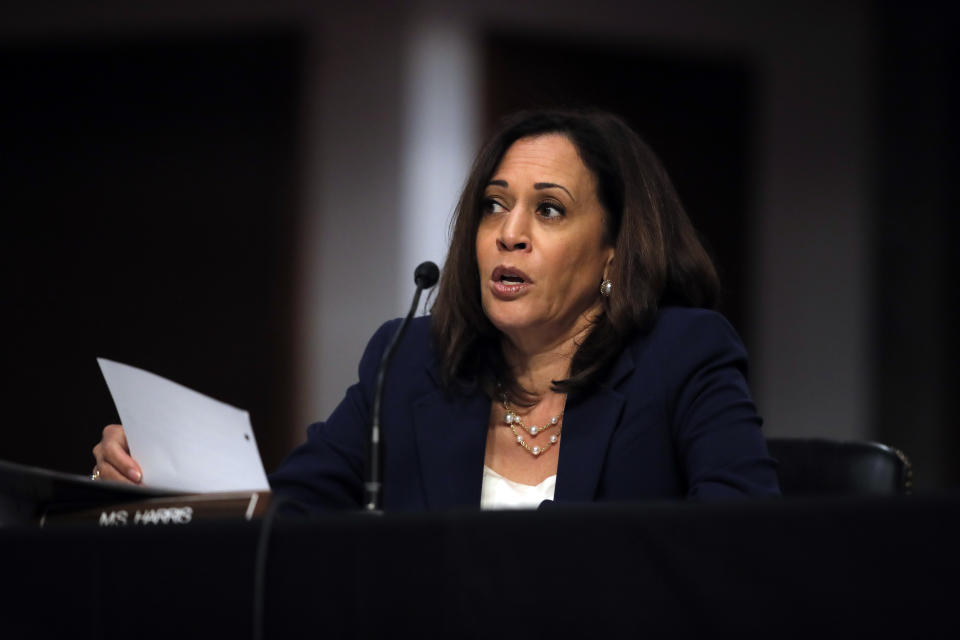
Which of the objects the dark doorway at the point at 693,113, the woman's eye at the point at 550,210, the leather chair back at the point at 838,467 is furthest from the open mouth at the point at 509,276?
the dark doorway at the point at 693,113

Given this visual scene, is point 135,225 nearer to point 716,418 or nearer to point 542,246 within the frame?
point 542,246

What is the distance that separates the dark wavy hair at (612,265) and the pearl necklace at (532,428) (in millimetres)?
37

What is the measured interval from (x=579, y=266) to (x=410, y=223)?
212cm

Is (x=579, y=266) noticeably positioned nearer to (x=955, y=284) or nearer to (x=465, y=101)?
(x=465, y=101)

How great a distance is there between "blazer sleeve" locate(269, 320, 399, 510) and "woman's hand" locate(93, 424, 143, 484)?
0.88 feet

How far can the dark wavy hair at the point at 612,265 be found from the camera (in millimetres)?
1653

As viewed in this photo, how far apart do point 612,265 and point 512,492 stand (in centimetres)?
40

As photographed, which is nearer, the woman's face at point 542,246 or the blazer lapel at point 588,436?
the blazer lapel at point 588,436

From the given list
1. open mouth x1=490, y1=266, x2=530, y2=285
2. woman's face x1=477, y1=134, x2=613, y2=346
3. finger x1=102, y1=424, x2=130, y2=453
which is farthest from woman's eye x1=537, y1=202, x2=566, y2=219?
finger x1=102, y1=424, x2=130, y2=453

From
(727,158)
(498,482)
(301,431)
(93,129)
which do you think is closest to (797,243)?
(727,158)

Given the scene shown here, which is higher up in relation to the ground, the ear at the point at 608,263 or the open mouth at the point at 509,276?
the ear at the point at 608,263

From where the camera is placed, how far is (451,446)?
1.62 meters

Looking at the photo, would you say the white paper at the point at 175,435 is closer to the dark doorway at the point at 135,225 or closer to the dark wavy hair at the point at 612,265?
the dark wavy hair at the point at 612,265

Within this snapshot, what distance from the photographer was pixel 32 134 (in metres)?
3.96
